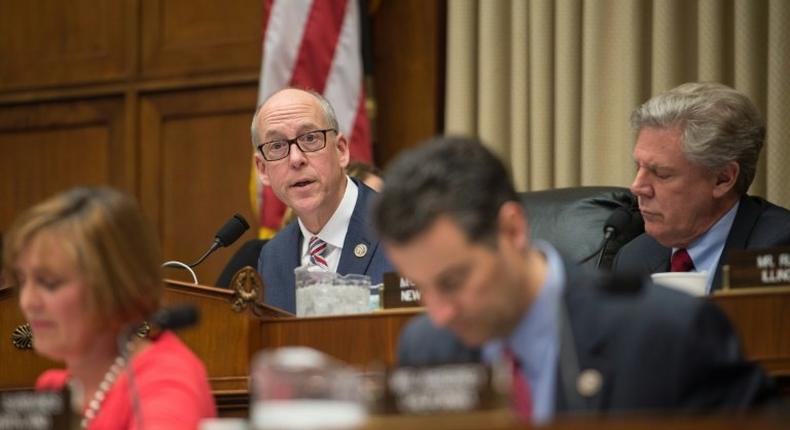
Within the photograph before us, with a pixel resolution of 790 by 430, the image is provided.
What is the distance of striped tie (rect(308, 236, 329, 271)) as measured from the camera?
470cm

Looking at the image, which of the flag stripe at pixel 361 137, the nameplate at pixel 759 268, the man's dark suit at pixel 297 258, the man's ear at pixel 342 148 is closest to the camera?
the nameplate at pixel 759 268

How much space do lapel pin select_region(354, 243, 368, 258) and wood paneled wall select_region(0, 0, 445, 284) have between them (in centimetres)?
145

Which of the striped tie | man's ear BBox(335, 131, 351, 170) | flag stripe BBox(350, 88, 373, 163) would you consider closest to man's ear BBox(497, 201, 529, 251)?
the striped tie

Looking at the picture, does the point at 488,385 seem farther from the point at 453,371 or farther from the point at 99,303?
the point at 99,303

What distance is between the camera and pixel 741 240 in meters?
4.04

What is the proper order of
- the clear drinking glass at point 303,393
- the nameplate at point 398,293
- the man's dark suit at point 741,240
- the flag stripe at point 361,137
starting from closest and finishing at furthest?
the clear drinking glass at point 303,393 < the nameplate at point 398,293 < the man's dark suit at point 741,240 < the flag stripe at point 361,137

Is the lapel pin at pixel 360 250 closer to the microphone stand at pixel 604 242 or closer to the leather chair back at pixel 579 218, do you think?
the leather chair back at pixel 579 218

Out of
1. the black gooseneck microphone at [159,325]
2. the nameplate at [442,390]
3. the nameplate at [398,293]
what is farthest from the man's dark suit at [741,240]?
the nameplate at [442,390]

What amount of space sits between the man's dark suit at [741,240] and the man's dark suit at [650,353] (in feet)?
5.13

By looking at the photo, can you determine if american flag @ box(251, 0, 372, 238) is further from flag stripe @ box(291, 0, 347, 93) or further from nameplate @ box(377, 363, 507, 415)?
nameplate @ box(377, 363, 507, 415)

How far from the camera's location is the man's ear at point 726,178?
4156mm

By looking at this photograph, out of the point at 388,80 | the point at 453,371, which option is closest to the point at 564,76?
the point at 388,80

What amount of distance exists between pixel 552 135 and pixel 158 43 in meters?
2.00

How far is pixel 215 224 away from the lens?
6.36 m
